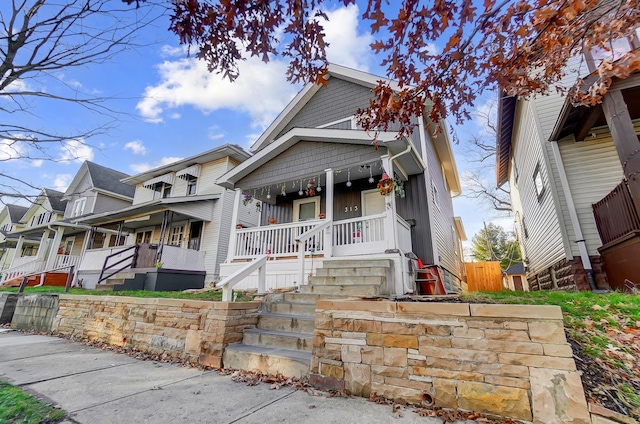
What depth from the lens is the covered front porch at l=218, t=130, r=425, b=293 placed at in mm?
6270

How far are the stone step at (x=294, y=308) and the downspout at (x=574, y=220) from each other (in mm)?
5820

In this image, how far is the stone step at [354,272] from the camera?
527 centimetres

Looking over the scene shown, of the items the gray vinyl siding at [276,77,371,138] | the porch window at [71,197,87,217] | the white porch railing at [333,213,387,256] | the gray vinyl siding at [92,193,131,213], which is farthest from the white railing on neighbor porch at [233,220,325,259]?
the porch window at [71,197,87,217]

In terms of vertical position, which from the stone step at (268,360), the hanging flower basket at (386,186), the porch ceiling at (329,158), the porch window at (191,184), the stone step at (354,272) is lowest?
the stone step at (268,360)

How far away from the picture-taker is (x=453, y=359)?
92.7 inches

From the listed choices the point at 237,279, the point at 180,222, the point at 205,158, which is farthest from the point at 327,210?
the point at 180,222

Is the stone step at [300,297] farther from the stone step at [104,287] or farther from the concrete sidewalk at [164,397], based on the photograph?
the stone step at [104,287]

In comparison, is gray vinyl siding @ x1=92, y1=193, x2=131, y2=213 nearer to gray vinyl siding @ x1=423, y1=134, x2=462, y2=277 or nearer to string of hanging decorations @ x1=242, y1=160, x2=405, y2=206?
string of hanging decorations @ x1=242, y1=160, x2=405, y2=206

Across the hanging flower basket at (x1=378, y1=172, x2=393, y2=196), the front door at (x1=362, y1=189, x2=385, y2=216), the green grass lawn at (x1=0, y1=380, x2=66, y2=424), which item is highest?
the front door at (x1=362, y1=189, x2=385, y2=216)

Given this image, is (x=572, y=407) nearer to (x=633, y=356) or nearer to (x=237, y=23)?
(x=633, y=356)

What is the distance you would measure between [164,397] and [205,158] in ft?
42.2

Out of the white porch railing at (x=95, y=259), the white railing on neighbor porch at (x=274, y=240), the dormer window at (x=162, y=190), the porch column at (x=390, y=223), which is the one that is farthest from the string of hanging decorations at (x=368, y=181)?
the white porch railing at (x=95, y=259)

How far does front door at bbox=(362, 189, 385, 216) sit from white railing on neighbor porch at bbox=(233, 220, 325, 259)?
1.98 meters

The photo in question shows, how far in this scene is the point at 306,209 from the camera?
962cm
